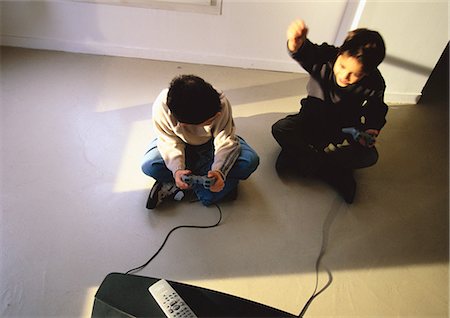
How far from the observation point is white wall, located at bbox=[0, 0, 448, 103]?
1.36 metres

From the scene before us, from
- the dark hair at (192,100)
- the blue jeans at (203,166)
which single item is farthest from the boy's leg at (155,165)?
the dark hair at (192,100)

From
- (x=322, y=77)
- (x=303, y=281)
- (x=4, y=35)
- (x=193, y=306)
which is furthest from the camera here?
(x=4, y=35)

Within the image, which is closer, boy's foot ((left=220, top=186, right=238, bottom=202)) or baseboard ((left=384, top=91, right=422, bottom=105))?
boy's foot ((left=220, top=186, right=238, bottom=202))

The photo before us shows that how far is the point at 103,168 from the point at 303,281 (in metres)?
0.70

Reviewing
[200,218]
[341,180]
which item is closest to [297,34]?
[341,180]

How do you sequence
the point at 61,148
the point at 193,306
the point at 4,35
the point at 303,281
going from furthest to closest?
the point at 4,35 < the point at 61,148 < the point at 303,281 < the point at 193,306

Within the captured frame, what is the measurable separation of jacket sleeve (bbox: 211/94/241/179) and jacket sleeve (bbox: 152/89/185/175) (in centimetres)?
10

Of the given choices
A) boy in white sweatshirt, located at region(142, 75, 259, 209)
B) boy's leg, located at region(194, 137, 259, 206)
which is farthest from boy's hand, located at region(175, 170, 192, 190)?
boy's leg, located at region(194, 137, 259, 206)

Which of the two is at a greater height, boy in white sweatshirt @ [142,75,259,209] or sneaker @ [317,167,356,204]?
boy in white sweatshirt @ [142,75,259,209]

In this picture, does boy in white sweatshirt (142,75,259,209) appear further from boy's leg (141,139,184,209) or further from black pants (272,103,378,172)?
black pants (272,103,378,172)

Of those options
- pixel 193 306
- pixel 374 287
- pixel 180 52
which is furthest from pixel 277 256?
pixel 180 52

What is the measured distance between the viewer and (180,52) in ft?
5.22

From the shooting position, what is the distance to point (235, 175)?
1.09m

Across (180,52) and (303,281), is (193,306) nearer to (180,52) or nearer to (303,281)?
(303,281)
